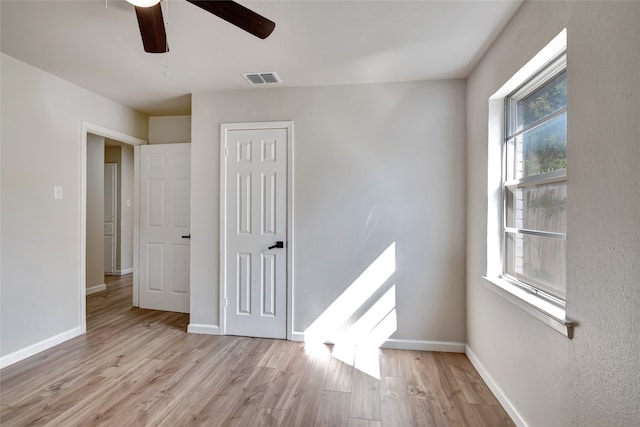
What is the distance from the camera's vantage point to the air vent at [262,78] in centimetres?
274

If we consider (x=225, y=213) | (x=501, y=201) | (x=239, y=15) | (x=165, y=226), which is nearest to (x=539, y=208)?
(x=501, y=201)

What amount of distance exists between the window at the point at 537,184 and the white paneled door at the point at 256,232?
1.92m

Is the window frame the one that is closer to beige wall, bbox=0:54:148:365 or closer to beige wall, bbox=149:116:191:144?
beige wall, bbox=149:116:191:144

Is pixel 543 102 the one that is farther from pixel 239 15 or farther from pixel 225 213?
pixel 225 213

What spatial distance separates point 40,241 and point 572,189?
3.93 metres

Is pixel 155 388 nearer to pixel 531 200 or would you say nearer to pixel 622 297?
pixel 622 297

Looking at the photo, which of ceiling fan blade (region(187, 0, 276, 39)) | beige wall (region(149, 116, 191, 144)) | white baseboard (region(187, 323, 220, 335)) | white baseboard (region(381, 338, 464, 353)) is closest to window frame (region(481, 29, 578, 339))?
white baseboard (region(381, 338, 464, 353))

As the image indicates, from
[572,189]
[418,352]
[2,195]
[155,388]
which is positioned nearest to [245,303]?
[155,388]

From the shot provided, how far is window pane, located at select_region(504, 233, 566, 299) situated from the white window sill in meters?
0.09

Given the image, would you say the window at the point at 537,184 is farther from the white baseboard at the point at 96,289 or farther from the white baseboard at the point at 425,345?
the white baseboard at the point at 96,289

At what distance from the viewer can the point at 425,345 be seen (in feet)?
9.21

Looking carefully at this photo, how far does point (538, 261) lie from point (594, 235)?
66 centimetres

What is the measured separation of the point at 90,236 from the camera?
187 inches

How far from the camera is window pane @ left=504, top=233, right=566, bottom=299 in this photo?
160 centimetres
